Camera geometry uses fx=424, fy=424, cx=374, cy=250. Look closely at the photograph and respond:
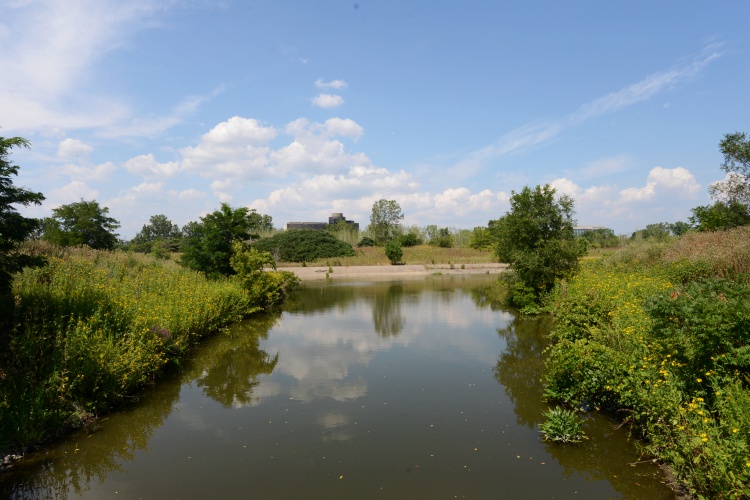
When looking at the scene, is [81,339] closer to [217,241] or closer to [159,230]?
[217,241]

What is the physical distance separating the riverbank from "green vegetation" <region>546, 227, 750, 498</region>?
111 ft

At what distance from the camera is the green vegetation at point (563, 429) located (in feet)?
23.6

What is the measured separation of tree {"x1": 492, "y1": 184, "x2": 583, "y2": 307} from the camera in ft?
67.5

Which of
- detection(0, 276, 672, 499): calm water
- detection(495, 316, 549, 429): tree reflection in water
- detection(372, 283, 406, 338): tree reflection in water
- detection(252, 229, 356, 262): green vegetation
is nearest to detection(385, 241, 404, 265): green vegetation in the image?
detection(252, 229, 356, 262): green vegetation

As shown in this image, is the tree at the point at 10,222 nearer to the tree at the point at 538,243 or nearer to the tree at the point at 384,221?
the tree at the point at 538,243

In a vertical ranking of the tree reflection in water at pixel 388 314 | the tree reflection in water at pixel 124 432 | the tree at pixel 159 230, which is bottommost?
the tree reflection in water at pixel 124 432

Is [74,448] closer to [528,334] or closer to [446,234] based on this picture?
→ [528,334]

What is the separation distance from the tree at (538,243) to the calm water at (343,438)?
303 inches

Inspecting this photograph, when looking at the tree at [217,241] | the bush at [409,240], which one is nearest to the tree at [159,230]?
the bush at [409,240]

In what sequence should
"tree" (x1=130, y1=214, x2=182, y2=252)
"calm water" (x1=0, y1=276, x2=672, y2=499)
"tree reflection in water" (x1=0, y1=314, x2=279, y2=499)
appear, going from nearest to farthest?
1. "calm water" (x1=0, y1=276, x2=672, y2=499)
2. "tree reflection in water" (x1=0, y1=314, x2=279, y2=499)
3. "tree" (x1=130, y1=214, x2=182, y2=252)

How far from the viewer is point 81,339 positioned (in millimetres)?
8664

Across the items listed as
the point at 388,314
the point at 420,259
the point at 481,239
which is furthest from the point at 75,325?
the point at 481,239

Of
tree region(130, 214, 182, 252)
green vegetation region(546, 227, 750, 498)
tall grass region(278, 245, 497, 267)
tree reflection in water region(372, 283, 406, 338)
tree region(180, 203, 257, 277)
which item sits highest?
tree region(130, 214, 182, 252)

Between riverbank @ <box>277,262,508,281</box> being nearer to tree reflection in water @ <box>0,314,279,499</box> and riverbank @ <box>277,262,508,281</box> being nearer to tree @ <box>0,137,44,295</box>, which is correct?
tree reflection in water @ <box>0,314,279,499</box>
